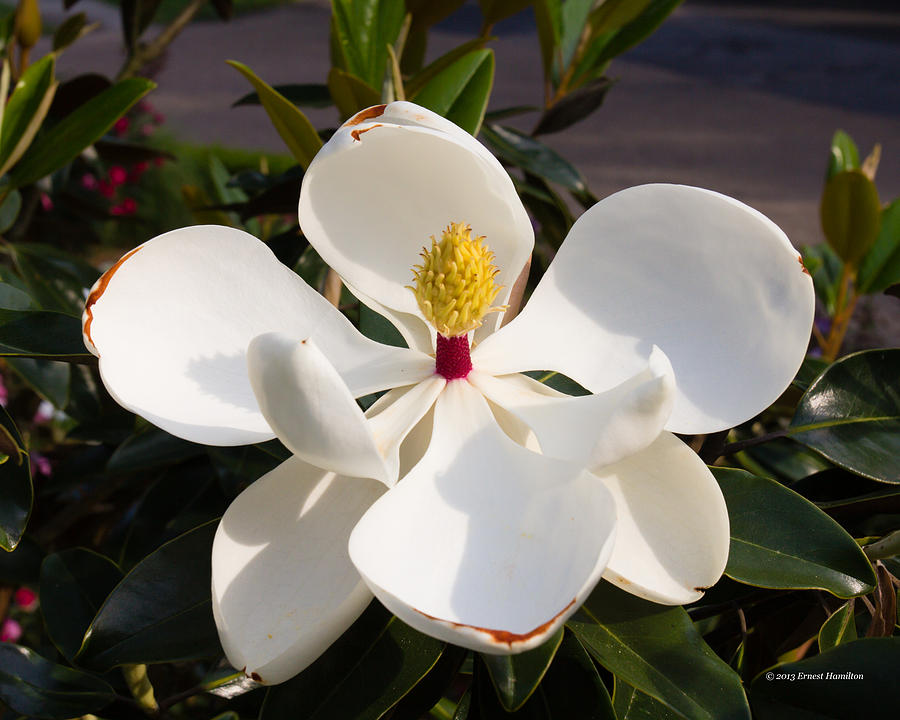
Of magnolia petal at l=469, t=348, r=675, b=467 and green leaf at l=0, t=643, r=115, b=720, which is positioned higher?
magnolia petal at l=469, t=348, r=675, b=467

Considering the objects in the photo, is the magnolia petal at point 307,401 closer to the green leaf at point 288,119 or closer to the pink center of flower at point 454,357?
the pink center of flower at point 454,357

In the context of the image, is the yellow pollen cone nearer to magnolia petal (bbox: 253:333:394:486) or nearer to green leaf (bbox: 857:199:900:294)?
magnolia petal (bbox: 253:333:394:486)

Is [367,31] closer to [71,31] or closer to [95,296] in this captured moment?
[95,296]

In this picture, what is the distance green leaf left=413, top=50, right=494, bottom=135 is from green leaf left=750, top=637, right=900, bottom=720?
21.0 inches

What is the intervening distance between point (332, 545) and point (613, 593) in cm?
18

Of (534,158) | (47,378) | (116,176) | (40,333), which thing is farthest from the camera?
(116,176)

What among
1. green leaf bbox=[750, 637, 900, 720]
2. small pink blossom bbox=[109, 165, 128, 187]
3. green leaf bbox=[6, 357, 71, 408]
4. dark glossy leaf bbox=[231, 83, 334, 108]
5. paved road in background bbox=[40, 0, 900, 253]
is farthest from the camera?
paved road in background bbox=[40, 0, 900, 253]

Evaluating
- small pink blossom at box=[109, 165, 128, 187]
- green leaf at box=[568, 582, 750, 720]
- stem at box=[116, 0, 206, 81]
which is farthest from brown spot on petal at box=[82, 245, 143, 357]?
small pink blossom at box=[109, 165, 128, 187]

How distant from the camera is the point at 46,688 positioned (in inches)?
27.7

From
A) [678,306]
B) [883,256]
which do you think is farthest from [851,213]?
[678,306]

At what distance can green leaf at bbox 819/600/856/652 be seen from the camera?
0.60 m

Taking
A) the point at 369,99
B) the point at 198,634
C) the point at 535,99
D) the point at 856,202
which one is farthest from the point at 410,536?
the point at 535,99

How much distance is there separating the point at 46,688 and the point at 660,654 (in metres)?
0.47

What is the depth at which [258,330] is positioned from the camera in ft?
2.13
